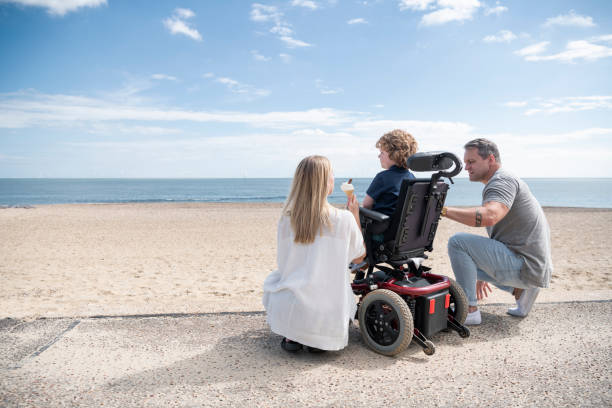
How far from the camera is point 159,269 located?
762 centimetres

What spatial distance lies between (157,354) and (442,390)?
81.8 inches

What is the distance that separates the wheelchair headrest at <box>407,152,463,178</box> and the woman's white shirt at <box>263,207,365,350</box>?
2.21ft

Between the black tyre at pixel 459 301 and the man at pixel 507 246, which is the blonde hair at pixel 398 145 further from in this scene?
the black tyre at pixel 459 301

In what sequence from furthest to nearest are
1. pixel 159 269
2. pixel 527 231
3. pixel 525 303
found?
1. pixel 159 269
2. pixel 525 303
3. pixel 527 231

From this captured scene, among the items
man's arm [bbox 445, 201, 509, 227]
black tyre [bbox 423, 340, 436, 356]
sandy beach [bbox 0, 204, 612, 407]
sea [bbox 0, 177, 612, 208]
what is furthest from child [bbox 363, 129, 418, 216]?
sea [bbox 0, 177, 612, 208]

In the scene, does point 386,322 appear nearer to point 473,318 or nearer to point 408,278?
point 408,278

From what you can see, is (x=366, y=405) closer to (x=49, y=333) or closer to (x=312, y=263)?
(x=312, y=263)

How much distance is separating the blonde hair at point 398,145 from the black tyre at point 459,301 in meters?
1.11

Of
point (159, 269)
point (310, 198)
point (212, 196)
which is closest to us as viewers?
point (310, 198)

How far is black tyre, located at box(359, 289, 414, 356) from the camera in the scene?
2.93m

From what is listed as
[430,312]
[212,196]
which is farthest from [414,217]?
[212,196]

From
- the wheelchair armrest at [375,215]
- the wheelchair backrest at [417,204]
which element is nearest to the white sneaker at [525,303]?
the wheelchair backrest at [417,204]

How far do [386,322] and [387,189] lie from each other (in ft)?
3.50

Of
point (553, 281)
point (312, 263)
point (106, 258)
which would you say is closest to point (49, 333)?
point (312, 263)
